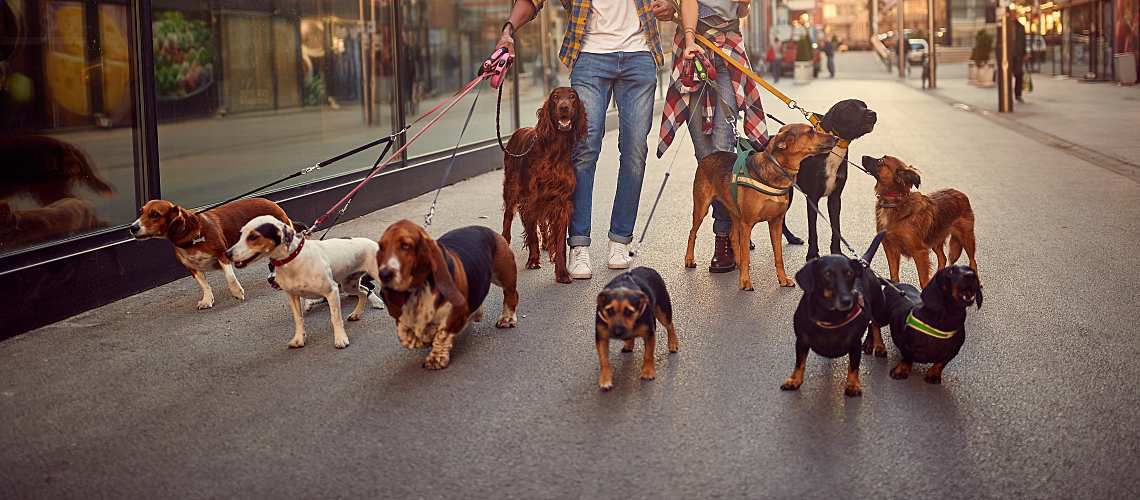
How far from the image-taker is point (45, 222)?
23.0 feet

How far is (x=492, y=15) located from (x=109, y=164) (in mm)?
8202

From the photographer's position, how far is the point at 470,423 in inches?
178

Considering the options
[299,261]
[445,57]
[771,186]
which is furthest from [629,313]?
[445,57]

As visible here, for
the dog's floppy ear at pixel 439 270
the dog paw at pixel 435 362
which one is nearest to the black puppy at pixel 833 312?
the dog's floppy ear at pixel 439 270

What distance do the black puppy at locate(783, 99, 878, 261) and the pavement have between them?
53 centimetres

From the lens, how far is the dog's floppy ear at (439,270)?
5004mm

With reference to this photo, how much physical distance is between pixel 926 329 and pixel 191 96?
18.5 ft

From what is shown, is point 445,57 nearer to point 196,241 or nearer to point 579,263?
point 579,263

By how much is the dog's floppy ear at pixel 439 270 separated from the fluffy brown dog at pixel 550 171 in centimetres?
215

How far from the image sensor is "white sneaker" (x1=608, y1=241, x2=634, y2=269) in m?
7.77

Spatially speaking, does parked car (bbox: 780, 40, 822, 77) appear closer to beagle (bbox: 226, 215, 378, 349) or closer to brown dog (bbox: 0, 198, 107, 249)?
brown dog (bbox: 0, 198, 107, 249)

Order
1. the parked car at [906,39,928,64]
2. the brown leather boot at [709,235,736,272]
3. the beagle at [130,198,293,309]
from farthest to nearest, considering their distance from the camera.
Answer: the parked car at [906,39,928,64], the brown leather boot at [709,235,736,272], the beagle at [130,198,293,309]

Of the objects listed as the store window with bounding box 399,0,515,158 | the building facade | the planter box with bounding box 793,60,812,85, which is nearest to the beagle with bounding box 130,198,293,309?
the building facade

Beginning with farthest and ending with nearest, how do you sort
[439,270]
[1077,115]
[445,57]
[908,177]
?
[1077,115] < [445,57] < [908,177] < [439,270]
